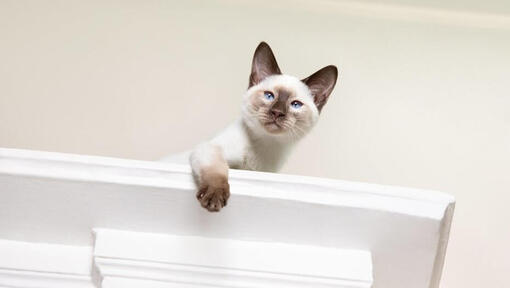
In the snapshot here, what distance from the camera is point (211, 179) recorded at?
119 centimetres

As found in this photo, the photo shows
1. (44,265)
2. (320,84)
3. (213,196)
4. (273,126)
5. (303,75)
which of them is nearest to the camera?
(213,196)

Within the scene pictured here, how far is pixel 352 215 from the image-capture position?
1265 millimetres

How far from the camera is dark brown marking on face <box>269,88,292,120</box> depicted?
4.88 ft

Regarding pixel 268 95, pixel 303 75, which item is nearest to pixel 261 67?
pixel 268 95

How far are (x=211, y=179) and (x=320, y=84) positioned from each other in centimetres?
56

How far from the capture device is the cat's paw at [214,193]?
1.17 meters

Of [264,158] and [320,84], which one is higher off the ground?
[320,84]

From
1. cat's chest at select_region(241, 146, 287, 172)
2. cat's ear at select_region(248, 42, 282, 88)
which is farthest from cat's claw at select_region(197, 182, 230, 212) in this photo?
cat's ear at select_region(248, 42, 282, 88)

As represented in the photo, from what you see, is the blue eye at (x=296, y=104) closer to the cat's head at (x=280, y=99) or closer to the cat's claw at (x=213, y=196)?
the cat's head at (x=280, y=99)

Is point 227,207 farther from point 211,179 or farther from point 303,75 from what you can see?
point 303,75

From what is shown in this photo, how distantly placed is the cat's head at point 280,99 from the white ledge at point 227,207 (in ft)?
0.87

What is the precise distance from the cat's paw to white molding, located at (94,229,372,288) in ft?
0.46

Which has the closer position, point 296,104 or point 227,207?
point 227,207

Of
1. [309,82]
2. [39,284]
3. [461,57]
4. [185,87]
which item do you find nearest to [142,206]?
[39,284]
